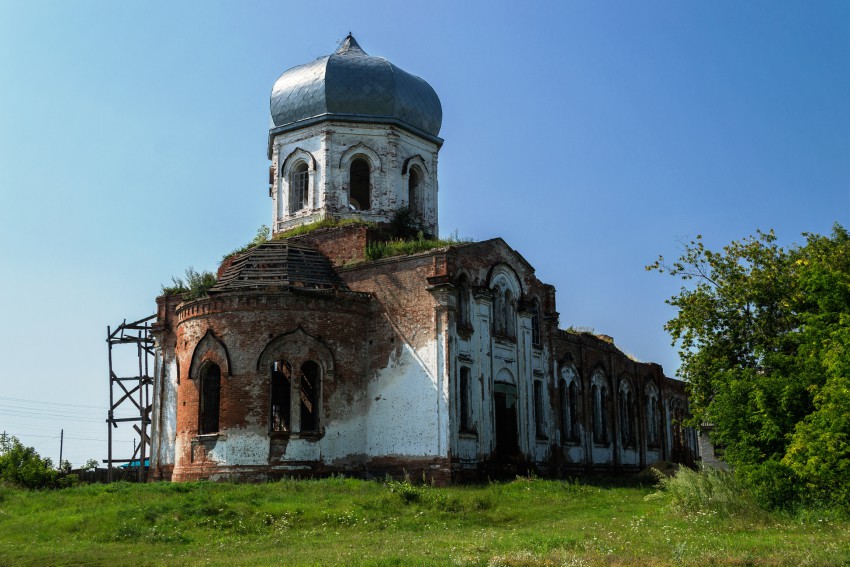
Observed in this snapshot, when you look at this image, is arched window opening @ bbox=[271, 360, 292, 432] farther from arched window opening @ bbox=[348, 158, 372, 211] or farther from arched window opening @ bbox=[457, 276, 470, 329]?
arched window opening @ bbox=[348, 158, 372, 211]

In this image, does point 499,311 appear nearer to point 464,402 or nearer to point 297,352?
point 464,402

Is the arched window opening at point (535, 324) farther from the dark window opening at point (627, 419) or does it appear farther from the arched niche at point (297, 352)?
the dark window opening at point (627, 419)

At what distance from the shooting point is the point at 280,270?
2406cm

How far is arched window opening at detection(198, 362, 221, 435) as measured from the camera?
23.2 meters

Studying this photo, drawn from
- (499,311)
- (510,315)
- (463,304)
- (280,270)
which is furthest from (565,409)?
(280,270)

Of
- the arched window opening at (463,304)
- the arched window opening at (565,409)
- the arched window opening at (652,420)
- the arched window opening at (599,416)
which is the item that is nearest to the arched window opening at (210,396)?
the arched window opening at (463,304)

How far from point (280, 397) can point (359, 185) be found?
758 centimetres

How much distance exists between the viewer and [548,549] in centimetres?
1282

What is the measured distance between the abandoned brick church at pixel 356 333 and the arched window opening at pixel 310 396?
6 cm

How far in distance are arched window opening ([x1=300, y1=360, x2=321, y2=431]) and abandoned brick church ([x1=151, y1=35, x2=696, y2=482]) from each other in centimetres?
6

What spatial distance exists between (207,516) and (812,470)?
10.5 metres

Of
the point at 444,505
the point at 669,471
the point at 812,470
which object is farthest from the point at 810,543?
the point at 669,471

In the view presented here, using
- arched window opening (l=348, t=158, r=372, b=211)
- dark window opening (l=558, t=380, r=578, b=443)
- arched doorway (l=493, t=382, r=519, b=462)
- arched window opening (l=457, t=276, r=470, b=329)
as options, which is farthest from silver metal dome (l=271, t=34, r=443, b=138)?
dark window opening (l=558, t=380, r=578, b=443)

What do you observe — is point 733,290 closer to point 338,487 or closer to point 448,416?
point 448,416
